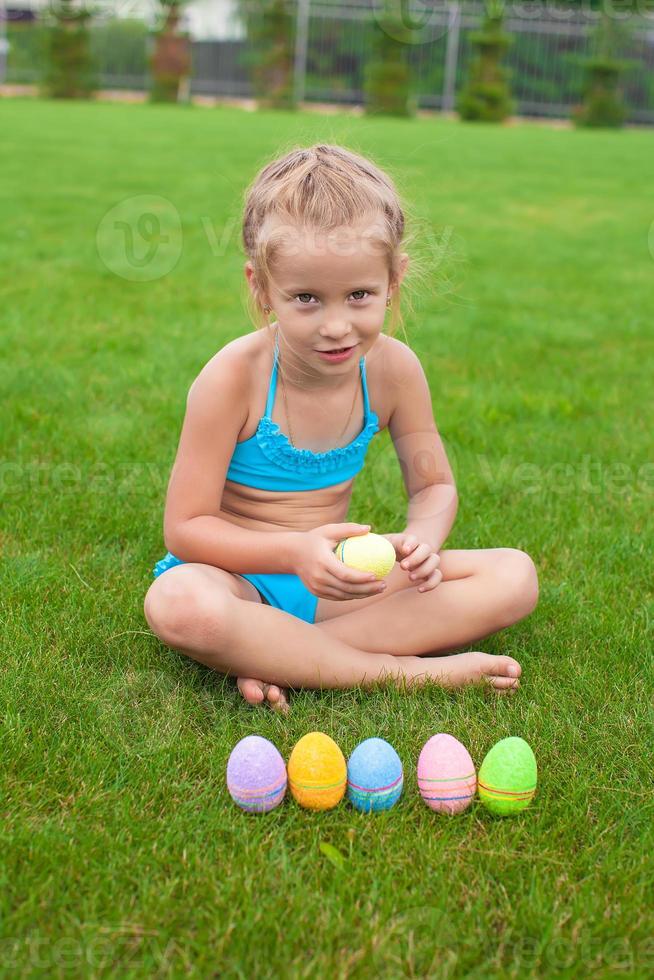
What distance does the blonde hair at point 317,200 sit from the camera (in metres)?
2.08

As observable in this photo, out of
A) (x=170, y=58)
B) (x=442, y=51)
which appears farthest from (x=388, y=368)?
(x=442, y=51)

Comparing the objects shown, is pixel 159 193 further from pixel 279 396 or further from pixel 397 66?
pixel 397 66

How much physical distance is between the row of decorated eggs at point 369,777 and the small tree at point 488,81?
26.3 meters

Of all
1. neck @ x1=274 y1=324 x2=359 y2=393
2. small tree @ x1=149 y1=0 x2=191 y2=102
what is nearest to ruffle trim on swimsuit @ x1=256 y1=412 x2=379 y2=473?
neck @ x1=274 y1=324 x2=359 y2=393

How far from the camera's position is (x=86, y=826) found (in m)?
1.72

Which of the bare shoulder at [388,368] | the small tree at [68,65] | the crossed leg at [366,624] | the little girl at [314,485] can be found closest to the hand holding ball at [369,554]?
the little girl at [314,485]

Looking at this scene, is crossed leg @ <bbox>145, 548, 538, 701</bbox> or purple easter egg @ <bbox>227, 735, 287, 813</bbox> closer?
purple easter egg @ <bbox>227, 735, 287, 813</bbox>

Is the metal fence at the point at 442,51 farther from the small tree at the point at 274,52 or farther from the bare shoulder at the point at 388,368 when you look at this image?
the bare shoulder at the point at 388,368

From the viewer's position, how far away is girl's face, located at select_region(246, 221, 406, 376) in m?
2.03

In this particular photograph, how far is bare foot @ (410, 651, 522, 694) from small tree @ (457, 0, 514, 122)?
25909mm

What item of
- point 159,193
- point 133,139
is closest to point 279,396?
point 159,193

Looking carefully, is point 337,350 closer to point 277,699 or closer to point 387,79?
point 277,699

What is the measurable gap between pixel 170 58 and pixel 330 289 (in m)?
28.4

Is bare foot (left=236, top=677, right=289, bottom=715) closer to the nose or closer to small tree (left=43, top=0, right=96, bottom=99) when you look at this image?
the nose
